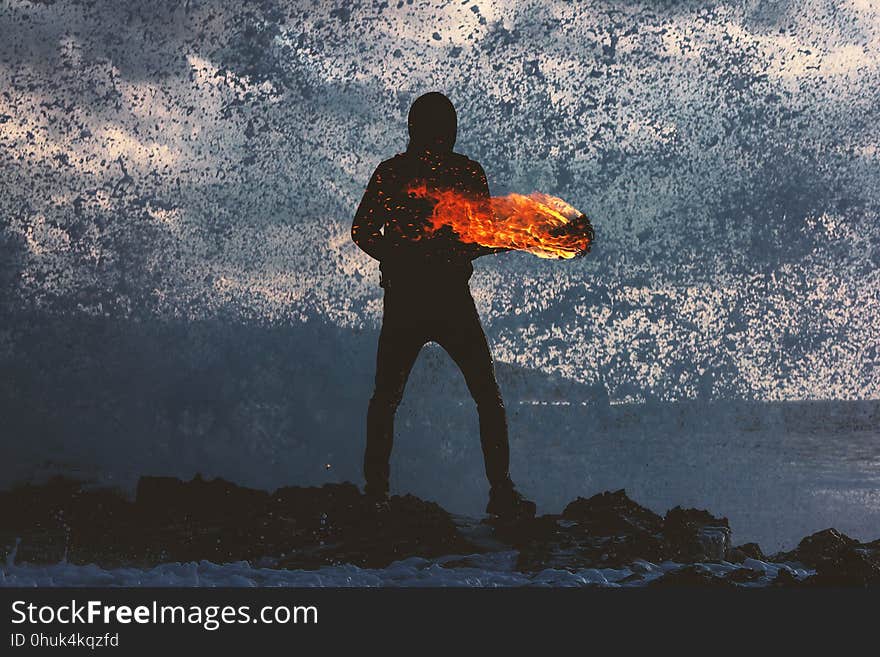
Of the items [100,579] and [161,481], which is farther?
[161,481]

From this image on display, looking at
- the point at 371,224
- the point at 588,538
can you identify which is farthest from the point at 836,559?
the point at 371,224

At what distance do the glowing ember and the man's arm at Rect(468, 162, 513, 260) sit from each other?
12 millimetres

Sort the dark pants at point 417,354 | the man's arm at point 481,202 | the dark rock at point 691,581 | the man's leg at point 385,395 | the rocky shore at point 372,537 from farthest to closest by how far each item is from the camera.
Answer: the man's leg at point 385,395, the dark pants at point 417,354, the man's arm at point 481,202, the rocky shore at point 372,537, the dark rock at point 691,581

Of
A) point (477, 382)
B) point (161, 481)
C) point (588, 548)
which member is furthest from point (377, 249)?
point (161, 481)

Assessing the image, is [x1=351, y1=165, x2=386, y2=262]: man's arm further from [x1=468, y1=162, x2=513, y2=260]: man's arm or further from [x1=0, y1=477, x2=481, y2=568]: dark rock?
[x1=0, y1=477, x2=481, y2=568]: dark rock

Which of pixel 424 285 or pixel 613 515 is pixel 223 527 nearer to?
pixel 424 285

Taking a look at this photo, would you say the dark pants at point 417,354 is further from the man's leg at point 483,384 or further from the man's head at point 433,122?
the man's head at point 433,122

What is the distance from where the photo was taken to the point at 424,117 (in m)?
7.71

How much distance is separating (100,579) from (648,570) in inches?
151

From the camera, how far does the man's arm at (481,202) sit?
7.62 meters

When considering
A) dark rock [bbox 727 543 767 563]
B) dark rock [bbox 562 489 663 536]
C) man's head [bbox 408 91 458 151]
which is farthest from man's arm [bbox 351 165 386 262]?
dark rock [bbox 727 543 767 563]

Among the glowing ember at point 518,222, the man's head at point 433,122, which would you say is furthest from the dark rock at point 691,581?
the man's head at point 433,122

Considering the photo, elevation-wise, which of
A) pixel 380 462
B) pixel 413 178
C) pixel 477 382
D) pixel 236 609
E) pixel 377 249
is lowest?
pixel 236 609

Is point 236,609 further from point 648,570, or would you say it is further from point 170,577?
point 648,570
